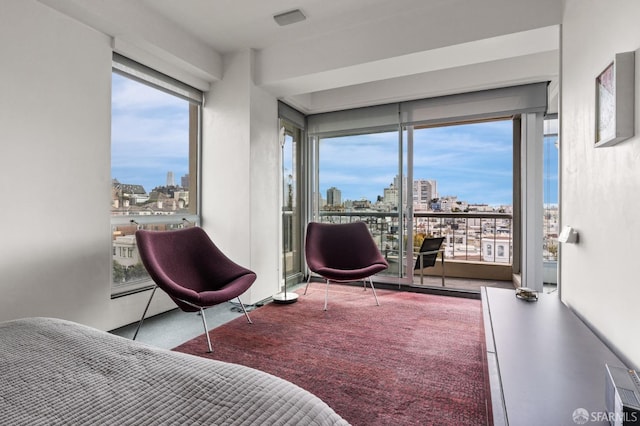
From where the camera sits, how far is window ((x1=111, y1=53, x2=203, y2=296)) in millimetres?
2875

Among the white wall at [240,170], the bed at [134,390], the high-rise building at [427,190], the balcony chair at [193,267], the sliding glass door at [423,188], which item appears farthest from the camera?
the high-rise building at [427,190]

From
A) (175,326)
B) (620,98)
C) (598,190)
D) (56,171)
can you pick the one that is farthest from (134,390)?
(175,326)

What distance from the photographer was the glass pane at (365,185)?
420 centimetres

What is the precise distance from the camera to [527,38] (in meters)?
2.70

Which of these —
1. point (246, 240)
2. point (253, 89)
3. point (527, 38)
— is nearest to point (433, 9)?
point (527, 38)

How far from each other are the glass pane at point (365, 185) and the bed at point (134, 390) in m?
3.53

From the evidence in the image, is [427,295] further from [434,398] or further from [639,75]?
[639,75]

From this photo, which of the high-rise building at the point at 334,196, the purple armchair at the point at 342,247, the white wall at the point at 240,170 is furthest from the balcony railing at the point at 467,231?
the white wall at the point at 240,170

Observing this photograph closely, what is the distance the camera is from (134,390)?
786mm

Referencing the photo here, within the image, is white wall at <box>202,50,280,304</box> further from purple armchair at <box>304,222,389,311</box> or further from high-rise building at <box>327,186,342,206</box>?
high-rise building at <box>327,186,342,206</box>

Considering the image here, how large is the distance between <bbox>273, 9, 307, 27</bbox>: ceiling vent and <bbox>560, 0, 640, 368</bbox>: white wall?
6.54 feet

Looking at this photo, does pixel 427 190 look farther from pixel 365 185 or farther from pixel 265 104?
pixel 265 104

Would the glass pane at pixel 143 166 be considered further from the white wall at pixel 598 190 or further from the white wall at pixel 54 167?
the white wall at pixel 598 190

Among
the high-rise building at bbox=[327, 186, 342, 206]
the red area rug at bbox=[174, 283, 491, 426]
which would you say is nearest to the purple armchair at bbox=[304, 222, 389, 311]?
the red area rug at bbox=[174, 283, 491, 426]
